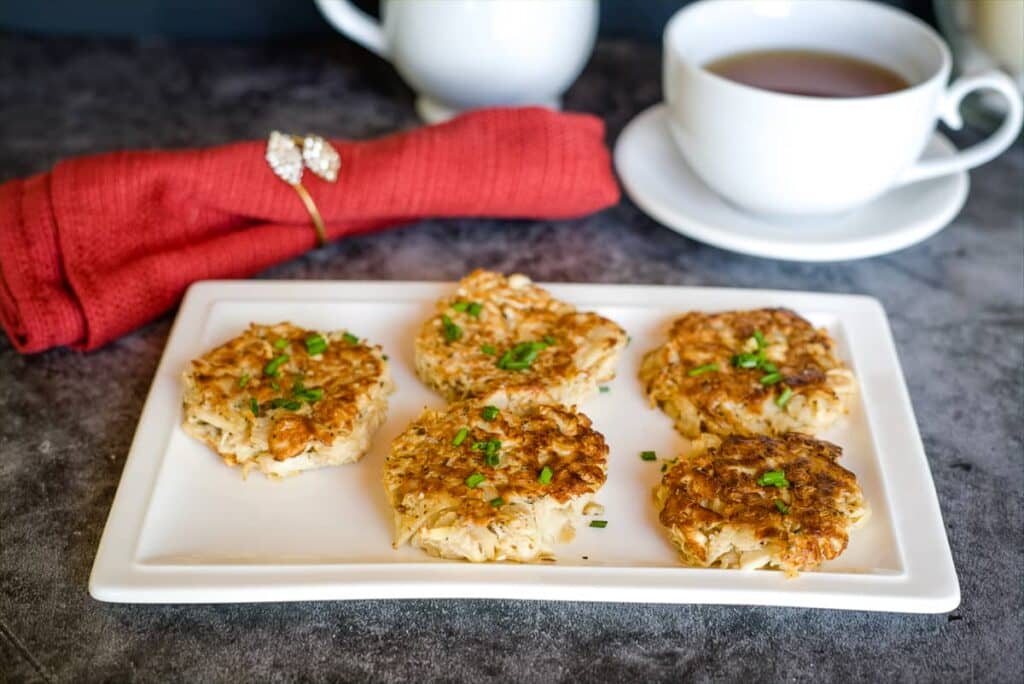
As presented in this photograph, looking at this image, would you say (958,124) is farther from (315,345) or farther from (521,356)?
(315,345)

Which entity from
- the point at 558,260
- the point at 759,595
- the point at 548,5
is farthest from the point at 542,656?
the point at 548,5

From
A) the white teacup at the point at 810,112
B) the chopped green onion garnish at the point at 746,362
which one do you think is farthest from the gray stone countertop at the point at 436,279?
the chopped green onion garnish at the point at 746,362

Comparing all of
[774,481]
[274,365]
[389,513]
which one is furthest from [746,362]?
[274,365]

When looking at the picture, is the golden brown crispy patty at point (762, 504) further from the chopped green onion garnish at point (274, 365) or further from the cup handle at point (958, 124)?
the cup handle at point (958, 124)

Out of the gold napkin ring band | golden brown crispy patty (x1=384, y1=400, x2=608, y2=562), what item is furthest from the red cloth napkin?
golden brown crispy patty (x1=384, y1=400, x2=608, y2=562)

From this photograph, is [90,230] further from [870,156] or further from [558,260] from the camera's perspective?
[870,156]
